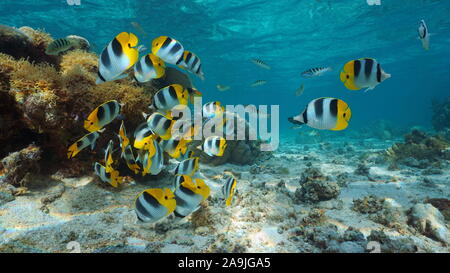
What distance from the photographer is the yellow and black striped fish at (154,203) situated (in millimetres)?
2697

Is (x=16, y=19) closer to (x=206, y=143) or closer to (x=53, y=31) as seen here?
(x=53, y=31)

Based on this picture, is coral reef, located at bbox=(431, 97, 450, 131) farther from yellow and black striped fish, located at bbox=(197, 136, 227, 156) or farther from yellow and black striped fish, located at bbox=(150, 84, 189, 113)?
yellow and black striped fish, located at bbox=(150, 84, 189, 113)

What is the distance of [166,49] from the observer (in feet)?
11.5

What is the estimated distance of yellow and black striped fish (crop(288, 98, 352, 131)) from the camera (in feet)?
9.21

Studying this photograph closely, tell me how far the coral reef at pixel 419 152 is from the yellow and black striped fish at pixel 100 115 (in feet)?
34.2

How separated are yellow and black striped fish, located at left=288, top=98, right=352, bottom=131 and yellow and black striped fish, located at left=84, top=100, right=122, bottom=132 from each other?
95.0 inches

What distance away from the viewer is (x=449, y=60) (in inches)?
1510

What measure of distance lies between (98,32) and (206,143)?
2672 centimetres

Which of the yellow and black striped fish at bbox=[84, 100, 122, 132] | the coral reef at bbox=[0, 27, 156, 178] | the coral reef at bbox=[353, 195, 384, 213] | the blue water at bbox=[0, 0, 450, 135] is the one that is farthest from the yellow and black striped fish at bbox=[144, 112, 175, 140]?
the blue water at bbox=[0, 0, 450, 135]

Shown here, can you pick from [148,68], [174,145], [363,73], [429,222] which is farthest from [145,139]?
[429,222]

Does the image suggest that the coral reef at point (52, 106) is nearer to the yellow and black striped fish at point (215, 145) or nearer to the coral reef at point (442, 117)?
the yellow and black striped fish at point (215, 145)

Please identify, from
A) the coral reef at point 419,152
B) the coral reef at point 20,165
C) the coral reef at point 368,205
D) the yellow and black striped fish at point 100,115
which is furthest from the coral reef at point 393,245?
the coral reef at point 419,152

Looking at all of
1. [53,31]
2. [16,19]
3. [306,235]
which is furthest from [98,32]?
[306,235]
